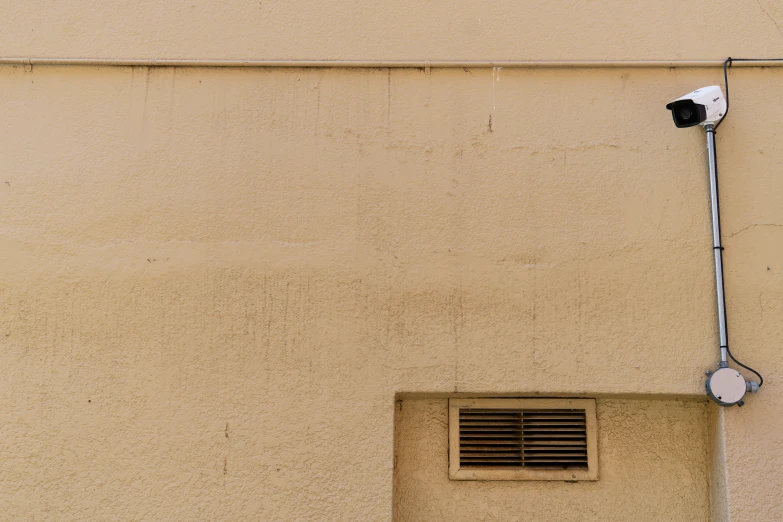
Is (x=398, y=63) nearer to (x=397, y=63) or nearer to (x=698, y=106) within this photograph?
(x=397, y=63)

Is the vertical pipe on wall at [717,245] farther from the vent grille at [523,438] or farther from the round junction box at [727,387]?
the vent grille at [523,438]

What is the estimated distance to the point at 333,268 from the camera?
3910 millimetres

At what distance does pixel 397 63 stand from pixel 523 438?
7.93ft

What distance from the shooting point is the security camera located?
12.3 ft

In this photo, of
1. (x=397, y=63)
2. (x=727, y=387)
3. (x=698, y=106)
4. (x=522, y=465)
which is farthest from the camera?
(x=397, y=63)

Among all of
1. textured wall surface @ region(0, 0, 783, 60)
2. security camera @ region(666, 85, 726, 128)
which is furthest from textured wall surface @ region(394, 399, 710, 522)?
textured wall surface @ region(0, 0, 783, 60)

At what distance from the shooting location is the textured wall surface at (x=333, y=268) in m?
3.75

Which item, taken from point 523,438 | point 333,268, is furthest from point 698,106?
point 333,268

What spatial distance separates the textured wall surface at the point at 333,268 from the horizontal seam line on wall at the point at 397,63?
6 centimetres

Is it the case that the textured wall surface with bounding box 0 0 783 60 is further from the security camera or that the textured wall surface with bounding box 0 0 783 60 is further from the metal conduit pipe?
the security camera

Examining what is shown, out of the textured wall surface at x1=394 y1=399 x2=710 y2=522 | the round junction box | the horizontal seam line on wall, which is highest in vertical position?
the horizontal seam line on wall

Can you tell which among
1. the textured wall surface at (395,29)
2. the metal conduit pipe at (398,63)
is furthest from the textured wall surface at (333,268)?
the textured wall surface at (395,29)

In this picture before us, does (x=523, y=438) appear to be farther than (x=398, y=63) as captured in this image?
No

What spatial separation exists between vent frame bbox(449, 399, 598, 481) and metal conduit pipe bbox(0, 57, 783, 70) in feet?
6.74
